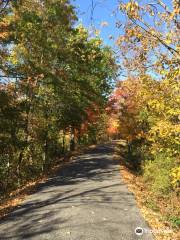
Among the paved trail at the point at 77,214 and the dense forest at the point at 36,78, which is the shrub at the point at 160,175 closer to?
the paved trail at the point at 77,214

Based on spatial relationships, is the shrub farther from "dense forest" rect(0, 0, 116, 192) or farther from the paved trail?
"dense forest" rect(0, 0, 116, 192)

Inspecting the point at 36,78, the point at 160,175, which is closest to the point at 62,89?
the point at 36,78

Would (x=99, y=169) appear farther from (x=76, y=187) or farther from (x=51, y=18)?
(x=51, y=18)

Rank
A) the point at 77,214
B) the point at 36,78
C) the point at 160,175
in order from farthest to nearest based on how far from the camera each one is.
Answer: the point at 36,78, the point at 160,175, the point at 77,214

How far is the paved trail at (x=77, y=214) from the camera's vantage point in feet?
34.0

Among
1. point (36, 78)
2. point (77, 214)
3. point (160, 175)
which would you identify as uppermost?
point (36, 78)

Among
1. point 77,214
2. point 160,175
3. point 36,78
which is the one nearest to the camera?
point 77,214

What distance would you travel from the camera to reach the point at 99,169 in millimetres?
24484

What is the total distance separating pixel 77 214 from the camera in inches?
482

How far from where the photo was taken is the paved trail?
408 inches

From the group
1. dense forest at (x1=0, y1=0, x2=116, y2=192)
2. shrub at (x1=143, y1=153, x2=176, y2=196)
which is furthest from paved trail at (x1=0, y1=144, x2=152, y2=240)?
dense forest at (x1=0, y1=0, x2=116, y2=192)

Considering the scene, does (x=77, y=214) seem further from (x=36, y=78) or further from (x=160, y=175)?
(x=36, y=78)

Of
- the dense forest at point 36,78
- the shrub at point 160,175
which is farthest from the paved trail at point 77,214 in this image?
the dense forest at point 36,78

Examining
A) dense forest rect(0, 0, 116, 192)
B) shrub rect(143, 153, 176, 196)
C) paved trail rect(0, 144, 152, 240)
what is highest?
dense forest rect(0, 0, 116, 192)
